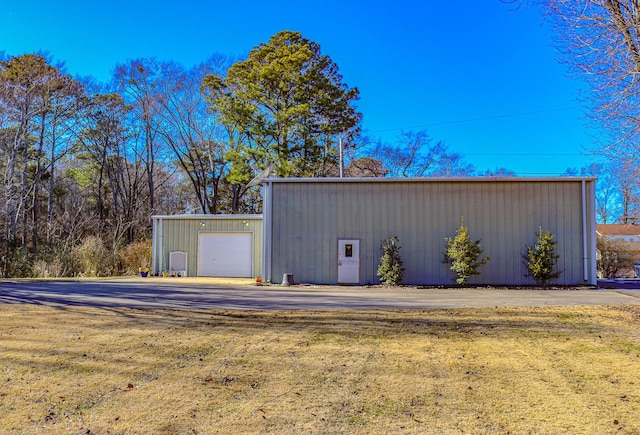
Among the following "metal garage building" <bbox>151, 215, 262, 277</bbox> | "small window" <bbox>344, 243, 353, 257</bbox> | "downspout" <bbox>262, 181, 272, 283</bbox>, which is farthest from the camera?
"metal garage building" <bbox>151, 215, 262, 277</bbox>

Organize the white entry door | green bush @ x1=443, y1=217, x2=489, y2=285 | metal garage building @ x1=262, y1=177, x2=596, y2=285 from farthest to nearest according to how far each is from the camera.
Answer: the white entry door → metal garage building @ x1=262, y1=177, x2=596, y2=285 → green bush @ x1=443, y1=217, x2=489, y2=285

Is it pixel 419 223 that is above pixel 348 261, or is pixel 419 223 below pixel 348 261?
above

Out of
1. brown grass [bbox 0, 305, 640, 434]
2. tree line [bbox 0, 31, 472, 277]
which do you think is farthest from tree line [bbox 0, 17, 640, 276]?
brown grass [bbox 0, 305, 640, 434]

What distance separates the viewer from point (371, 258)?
603 inches

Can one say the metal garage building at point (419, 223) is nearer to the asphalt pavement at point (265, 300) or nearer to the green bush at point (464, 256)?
the green bush at point (464, 256)

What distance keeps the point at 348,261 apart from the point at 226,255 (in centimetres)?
595

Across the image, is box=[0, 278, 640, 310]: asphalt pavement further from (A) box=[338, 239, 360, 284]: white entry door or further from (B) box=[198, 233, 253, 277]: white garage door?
(B) box=[198, 233, 253, 277]: white garage door

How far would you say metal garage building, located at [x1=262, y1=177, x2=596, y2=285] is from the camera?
586 inches

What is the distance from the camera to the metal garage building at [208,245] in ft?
61.5

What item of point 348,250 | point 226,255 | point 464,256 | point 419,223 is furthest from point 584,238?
point 226,255

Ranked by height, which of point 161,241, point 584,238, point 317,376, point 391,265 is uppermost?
point 584,238

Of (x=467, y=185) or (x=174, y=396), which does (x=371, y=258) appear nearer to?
(x=467, y=185)

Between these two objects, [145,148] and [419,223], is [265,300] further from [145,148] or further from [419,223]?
[145,148]

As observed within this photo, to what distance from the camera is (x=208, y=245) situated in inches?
748
